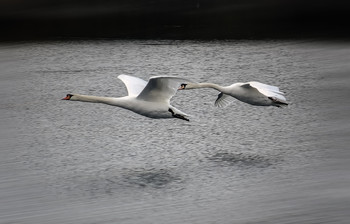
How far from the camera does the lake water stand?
→ 41.2ft

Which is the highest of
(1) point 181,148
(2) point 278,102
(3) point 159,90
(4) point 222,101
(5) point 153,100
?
(3) point 159,90

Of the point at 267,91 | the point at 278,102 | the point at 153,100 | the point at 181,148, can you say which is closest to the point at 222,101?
the point at 181,148

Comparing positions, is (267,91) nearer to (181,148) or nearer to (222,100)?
(222,100)

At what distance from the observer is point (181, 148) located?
15.4 metres

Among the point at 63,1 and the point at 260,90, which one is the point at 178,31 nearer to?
the point at 63,1

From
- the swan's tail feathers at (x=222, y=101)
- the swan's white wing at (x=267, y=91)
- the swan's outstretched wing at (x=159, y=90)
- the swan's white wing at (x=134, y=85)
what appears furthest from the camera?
the swan's tail feathers at (x=222, y=101)

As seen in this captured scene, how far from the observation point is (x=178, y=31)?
27.6m

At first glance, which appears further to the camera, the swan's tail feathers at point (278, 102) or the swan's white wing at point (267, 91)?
the swan's tail feathers at point (278, 102)

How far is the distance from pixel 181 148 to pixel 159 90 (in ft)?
6.41

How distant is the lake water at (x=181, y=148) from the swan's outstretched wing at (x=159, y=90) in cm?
110

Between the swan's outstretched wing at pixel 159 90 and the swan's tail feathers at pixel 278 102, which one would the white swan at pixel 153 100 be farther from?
the swan's tail feathers at pixel 278 102

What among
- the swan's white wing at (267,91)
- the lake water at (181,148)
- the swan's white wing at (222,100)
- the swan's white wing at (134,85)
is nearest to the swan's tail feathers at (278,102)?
the swan's white wing at (267,91)

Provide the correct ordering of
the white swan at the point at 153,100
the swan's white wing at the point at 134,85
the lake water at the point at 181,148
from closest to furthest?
the lake water at the point at 181,148, the white swan at the point at 153,100, the swan's white wing at the point at 134,85

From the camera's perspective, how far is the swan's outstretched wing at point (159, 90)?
13.6 metres
